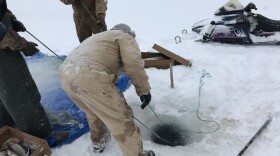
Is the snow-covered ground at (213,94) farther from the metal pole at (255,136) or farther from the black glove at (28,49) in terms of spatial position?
the black glove at (28,49)

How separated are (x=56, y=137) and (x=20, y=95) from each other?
66 cm

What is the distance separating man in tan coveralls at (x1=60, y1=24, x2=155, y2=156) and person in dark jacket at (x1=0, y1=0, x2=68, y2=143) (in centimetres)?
77

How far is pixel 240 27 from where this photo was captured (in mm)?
5371

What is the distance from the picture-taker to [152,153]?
3242mm

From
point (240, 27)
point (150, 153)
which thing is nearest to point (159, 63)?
point (240, 27)

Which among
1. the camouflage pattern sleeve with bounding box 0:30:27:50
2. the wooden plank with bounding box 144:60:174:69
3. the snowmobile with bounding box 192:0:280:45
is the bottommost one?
the wooden plank with bounding box 144:60:174:69

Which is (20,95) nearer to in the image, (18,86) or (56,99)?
(18,86)

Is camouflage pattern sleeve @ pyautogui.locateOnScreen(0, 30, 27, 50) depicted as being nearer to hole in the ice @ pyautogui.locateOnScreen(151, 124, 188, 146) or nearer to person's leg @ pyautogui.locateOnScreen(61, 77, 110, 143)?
person's leg @ pyautogui.locateOnScreen(61, 77, 110, 143)

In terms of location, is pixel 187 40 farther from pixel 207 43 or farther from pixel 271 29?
pixel 271 29

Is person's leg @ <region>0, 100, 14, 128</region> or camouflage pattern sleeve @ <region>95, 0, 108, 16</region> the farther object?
camouflage pattern sleeve @ <region>95, 0, 108, 16</region>

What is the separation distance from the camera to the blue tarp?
12.7 feet

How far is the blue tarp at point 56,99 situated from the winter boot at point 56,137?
0.01m

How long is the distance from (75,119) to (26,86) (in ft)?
2.91

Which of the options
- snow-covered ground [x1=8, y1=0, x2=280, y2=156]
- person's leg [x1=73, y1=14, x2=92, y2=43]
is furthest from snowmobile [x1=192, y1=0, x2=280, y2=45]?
person's leg [x1=73, y1=14, x2=92, y2=43]
